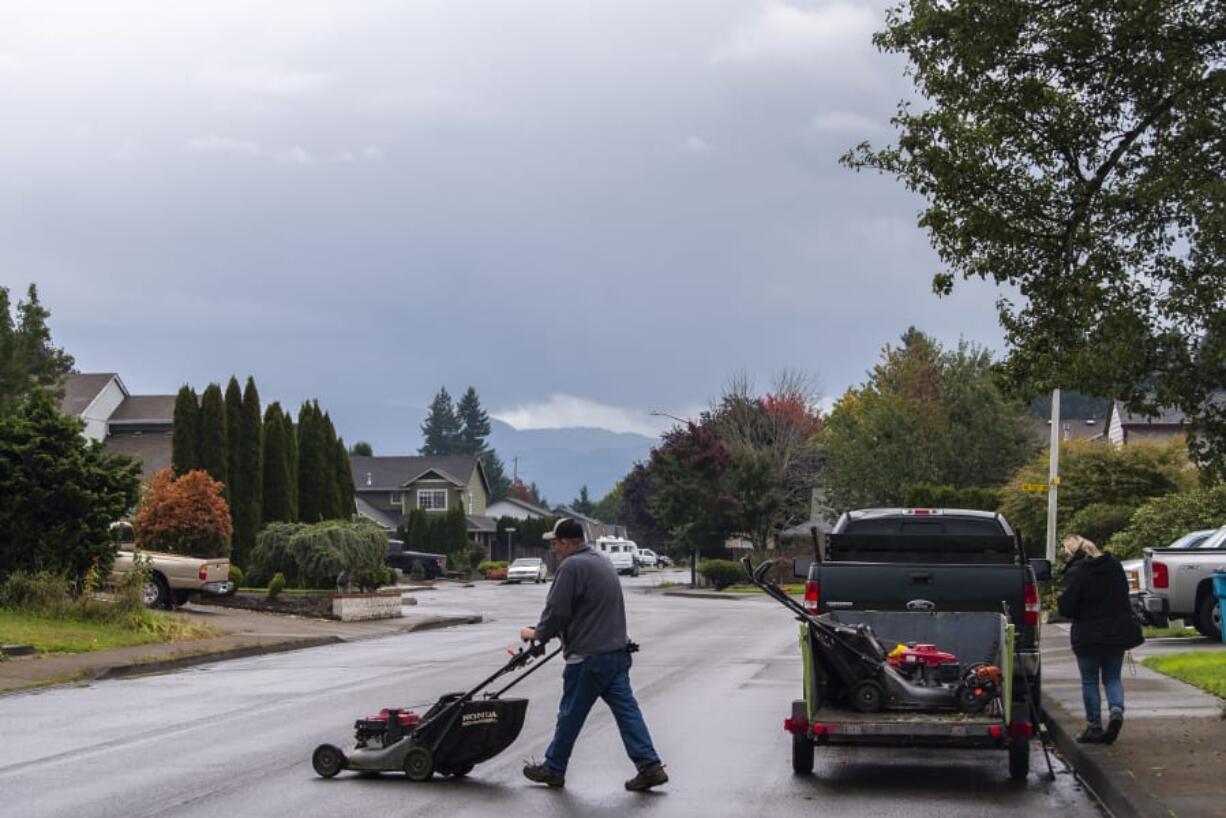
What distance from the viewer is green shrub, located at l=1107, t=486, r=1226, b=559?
32.2 m

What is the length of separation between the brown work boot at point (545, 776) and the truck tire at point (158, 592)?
2266 cm

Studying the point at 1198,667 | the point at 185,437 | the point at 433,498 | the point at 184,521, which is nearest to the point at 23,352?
the point at 185,437

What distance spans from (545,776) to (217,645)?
14862mm

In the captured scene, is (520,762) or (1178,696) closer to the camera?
(520,762)

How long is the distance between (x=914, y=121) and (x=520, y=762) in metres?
6.81

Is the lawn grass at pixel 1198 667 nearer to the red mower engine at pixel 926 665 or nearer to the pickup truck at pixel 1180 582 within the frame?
the pickup truck at pixel 1180 582

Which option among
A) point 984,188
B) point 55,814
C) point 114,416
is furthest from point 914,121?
point 114,416

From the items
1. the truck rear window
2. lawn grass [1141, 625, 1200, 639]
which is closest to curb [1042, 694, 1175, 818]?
the truck rear window

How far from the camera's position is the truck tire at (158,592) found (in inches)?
1268

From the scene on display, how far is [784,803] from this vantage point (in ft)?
34.8

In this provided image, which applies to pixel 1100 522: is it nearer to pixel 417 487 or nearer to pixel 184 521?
pixel 184 521

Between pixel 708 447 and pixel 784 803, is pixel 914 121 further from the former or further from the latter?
pixel 708 447

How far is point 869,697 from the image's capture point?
1138 centimetres

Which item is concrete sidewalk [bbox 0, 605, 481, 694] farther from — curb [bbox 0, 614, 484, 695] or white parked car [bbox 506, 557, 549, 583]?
white parked car [bbox 506, 557, 549, 583]
